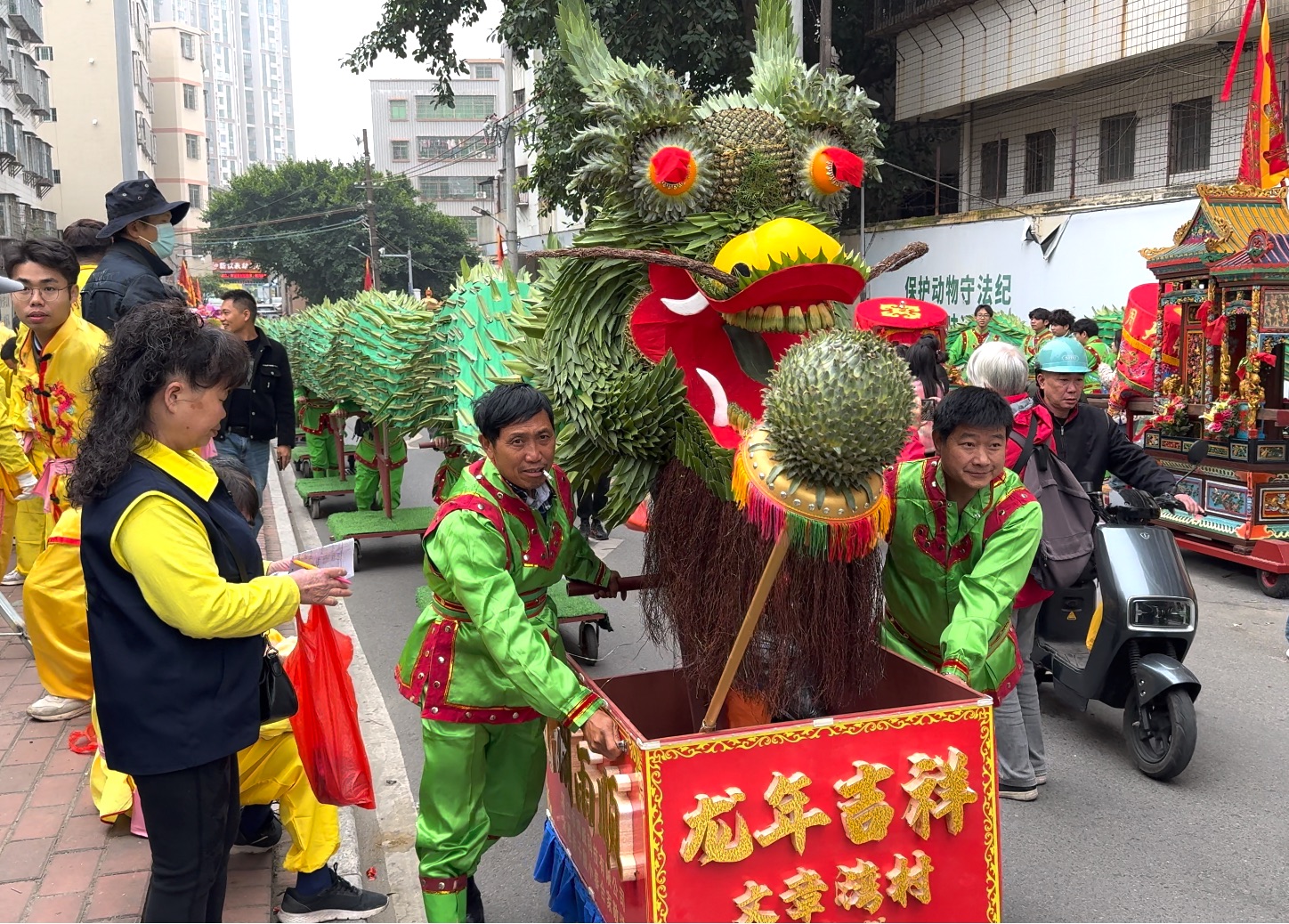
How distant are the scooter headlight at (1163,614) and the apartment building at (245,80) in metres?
112

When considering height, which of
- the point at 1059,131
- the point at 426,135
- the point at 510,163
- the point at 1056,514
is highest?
the point at 426,135

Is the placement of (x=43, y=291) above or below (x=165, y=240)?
below

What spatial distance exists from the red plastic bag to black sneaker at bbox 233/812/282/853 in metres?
0.56

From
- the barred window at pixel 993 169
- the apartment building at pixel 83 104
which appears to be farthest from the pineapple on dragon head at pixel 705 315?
the apartment building at pixel 83 104

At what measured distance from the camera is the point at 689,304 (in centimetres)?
242

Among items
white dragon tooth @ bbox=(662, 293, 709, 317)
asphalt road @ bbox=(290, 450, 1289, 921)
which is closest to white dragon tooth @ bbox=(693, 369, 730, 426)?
white dragon tooth @ bbox=(662, 293, 709, 317)

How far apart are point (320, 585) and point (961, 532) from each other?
62.7 inches

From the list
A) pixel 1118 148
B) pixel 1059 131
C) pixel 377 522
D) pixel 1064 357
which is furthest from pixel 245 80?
pixel 1064 357

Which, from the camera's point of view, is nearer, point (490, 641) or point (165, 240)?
point (490, 641)

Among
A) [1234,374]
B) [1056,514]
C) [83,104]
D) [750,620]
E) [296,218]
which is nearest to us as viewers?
[750,620]

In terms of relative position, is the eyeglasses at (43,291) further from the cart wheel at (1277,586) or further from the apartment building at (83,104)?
the apartment building at (83,104)

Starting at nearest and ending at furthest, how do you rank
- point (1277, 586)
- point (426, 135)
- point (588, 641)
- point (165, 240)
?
point (165, 240)
point (588, 641)
point (1277, 586)
point (426, 135)

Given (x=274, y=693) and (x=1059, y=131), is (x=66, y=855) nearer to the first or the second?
(x=274, y=693)

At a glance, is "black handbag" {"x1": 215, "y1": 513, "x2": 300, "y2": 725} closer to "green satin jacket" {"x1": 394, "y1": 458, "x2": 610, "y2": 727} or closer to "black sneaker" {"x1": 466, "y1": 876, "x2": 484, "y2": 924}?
"green satin jacket" {"x1": 394, "y1": 458, "x2": 610, "y2": 727}
